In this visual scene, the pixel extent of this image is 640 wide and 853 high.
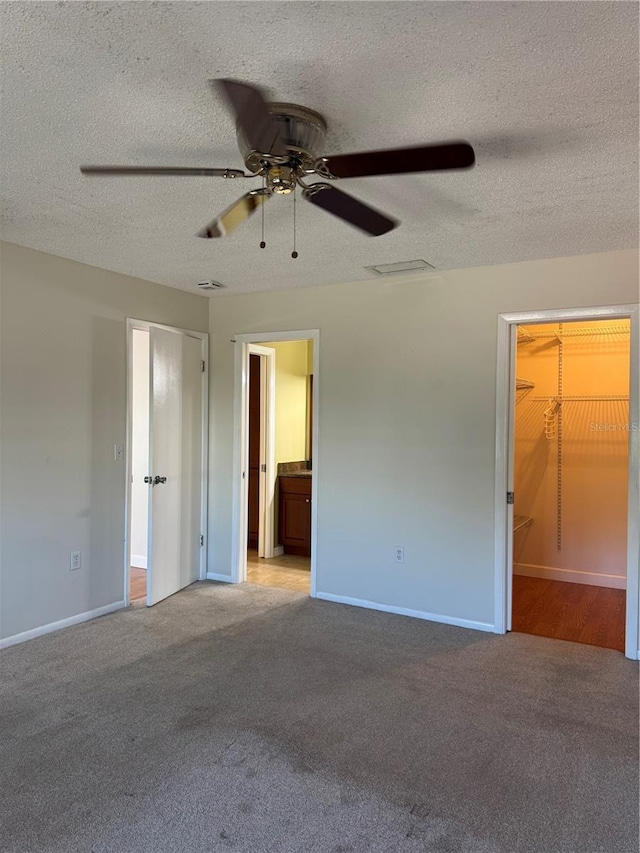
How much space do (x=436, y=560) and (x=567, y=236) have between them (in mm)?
2226

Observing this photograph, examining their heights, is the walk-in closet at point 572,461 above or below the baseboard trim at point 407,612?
above

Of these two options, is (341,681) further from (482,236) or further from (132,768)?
(482,236)

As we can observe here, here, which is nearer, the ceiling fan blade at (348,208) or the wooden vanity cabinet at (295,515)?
the ceiling fan blade at (348,208)

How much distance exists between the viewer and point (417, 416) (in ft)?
13.5

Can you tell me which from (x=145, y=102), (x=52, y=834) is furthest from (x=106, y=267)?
(x=52, y=834)

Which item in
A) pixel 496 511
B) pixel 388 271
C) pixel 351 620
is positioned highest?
pixel 388 271

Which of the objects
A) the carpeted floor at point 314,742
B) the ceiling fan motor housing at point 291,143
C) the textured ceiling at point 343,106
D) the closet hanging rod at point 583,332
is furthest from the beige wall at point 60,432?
→ the closet hanging rod at point 583,332

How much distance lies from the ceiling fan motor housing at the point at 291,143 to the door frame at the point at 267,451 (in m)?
3.62

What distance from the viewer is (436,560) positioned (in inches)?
159

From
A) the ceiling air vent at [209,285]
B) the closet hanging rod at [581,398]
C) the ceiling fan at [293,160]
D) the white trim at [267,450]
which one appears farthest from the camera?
the white trim at [267,450]

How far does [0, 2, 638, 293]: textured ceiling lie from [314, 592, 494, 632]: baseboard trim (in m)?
2.48

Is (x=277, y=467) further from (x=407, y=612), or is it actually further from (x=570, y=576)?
(x=570, y=576)

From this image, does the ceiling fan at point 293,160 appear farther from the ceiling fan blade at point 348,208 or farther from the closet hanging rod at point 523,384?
the closet hanging rod at point 523,384

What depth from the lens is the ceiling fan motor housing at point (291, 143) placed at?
6.07 feet
